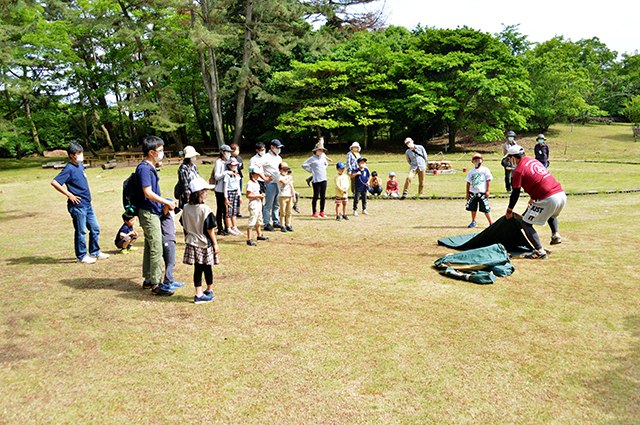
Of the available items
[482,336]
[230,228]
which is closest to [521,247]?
[482,336]

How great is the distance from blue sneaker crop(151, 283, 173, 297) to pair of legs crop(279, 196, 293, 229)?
4.32 metres

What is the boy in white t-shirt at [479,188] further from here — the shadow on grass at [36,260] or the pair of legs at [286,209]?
the shadow on grass at [36,260]

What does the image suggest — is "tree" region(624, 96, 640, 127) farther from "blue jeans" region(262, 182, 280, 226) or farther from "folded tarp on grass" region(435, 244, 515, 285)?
"folded tarp on grass" region(435, 244, 515, 285)

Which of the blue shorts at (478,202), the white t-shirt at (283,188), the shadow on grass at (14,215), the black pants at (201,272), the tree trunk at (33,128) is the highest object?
the tree trunk at (33,128)

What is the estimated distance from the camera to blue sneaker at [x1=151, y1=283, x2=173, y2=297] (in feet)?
19.1

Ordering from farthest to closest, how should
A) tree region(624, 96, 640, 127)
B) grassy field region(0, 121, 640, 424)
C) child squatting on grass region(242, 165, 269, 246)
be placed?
tree region(624, 96, 640, 127), child squatting on grass region(242, 165, 269, 246), grassy field region(0, 121, 640, 424)

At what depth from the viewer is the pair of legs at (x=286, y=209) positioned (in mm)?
9773

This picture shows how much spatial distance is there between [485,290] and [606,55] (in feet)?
228

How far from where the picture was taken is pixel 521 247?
7410 millimetres

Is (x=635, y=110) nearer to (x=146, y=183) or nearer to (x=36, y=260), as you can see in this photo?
(x=146, y=183)

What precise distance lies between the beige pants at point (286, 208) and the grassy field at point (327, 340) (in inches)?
64.5

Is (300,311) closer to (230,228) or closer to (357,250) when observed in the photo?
(357,250)

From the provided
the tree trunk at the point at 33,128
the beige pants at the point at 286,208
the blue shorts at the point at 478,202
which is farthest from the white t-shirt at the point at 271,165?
the tree trunk at the point at 33,128

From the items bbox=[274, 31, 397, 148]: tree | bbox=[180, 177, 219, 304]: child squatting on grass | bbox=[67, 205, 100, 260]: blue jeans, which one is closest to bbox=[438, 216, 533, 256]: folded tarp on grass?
bbox=[180, 177, 219, 304]: child squatting on grass
